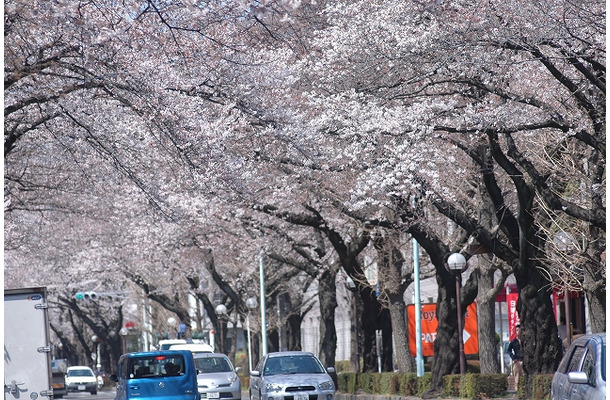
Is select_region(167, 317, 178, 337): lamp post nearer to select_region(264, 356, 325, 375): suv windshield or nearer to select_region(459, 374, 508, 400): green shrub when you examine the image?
select_region(264, 356, 325, 375): suv windshield

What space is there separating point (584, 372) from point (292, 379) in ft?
40.7

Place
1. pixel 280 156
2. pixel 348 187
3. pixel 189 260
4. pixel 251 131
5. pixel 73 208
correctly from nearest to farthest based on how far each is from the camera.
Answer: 1. pixel 251 131
2. pixel 280 156
3. pixel 348 187
4. pixel 73 208
5. pixel 189 260

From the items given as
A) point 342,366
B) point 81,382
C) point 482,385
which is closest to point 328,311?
point 482,385

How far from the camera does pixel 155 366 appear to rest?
2172cm

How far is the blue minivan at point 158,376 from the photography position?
837 inches

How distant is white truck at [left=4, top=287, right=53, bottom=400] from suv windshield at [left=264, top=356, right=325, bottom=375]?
8.13 m

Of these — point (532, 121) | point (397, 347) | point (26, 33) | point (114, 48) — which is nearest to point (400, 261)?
point (397, 347)

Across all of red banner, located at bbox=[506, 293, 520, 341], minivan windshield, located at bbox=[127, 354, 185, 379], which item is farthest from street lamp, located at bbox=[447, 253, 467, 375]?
red banner, located at bbox=[506, 293, 520, 341]

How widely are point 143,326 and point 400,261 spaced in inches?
1696

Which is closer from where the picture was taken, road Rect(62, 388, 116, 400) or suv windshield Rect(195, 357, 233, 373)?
suv windshield Rect(195, 357, 233, 373)

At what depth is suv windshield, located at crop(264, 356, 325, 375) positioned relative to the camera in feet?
80.0

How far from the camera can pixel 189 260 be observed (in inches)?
1789

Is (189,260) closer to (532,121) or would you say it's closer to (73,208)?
(73,208)

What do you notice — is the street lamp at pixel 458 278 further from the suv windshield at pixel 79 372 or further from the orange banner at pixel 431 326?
the suv windshield at pixel 79 372
